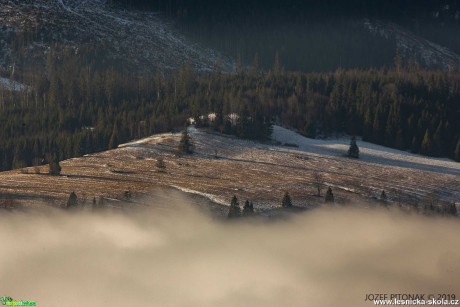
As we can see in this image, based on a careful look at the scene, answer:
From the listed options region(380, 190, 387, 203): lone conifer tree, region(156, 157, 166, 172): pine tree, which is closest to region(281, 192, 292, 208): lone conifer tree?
region(380, 190, 387, 203): lone conifer tree

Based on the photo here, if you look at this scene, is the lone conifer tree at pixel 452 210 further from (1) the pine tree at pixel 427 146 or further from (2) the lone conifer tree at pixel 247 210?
(1) the pine tree at pixel 427 146

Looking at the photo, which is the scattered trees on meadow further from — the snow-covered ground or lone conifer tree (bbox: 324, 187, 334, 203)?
the snow-covered ground

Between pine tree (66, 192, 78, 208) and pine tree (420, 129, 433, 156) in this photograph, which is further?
pine tree (420, 129, 433, 156)

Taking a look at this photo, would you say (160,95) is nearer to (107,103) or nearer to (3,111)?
(107,103)

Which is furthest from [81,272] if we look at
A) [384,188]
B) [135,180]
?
[384,188]

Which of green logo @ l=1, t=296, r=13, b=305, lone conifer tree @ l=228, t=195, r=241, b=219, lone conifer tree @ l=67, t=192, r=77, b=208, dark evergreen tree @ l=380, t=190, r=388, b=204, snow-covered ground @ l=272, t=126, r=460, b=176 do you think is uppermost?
snow-covered ground @ l=272, t=126, r=460, b=176

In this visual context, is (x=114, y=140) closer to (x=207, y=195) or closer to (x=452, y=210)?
(x=207, y=195)
